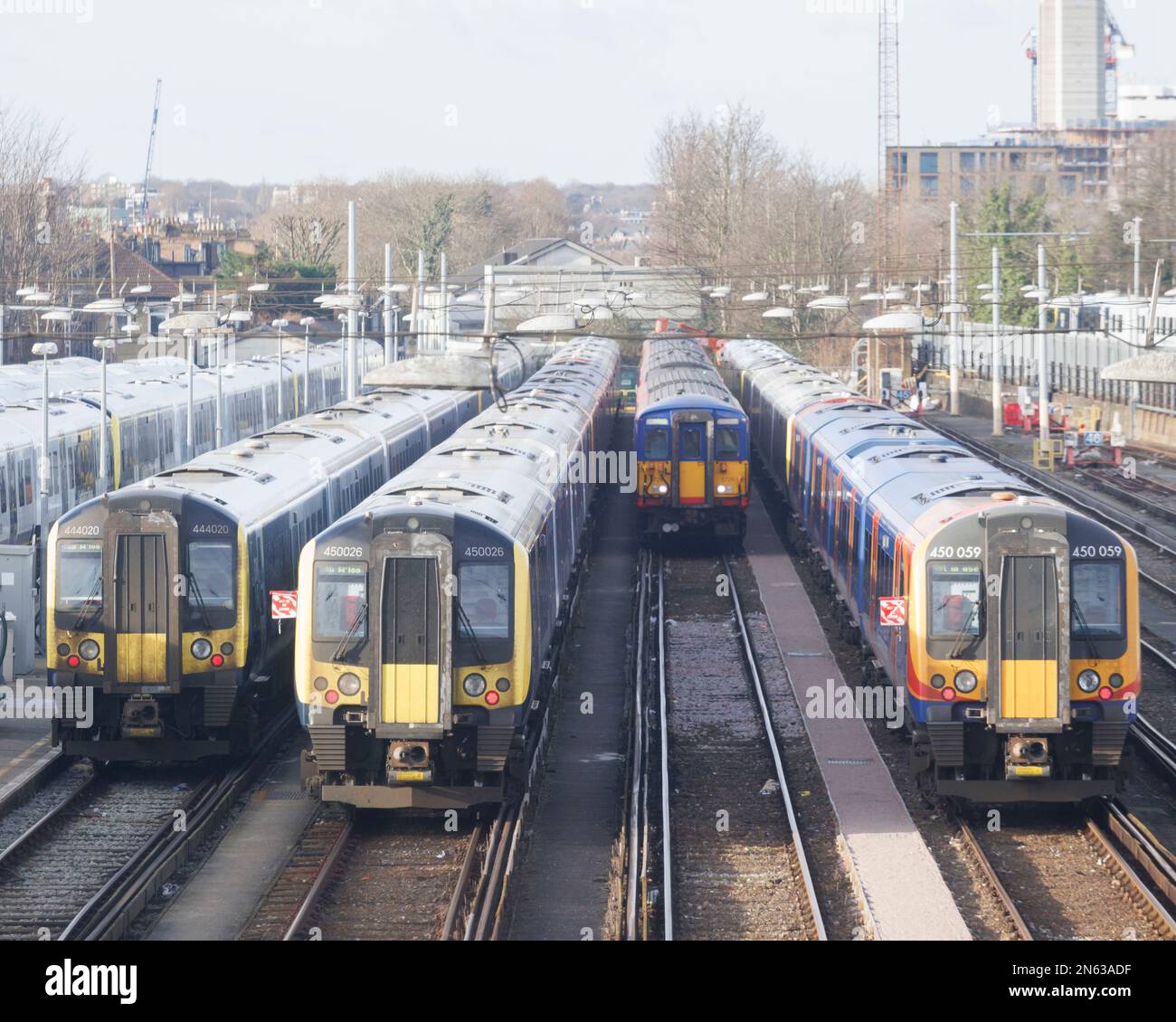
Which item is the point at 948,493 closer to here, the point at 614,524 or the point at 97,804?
the point at 97,804

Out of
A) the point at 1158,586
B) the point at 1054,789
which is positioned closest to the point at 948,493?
the point at 1054,789

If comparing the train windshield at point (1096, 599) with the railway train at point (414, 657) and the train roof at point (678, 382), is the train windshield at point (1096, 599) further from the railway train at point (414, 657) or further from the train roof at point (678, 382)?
the train roof at point (678, 382)

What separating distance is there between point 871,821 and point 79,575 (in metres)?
7.64

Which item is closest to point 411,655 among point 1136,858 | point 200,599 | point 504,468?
point 200,599

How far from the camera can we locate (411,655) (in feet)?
44.6

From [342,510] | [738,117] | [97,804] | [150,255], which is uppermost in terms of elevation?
[738,117]

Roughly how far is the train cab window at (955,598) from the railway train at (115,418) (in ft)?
54.1

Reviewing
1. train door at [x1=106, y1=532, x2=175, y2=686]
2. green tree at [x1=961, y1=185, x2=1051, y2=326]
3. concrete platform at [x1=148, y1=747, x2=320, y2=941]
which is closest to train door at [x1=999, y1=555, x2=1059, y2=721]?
concrete platform at [x1=148, y1=747, x2=320, y2=941]

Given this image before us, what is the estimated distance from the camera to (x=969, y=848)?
14.1 m

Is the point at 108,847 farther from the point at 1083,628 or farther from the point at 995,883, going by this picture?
the point at 1083,628

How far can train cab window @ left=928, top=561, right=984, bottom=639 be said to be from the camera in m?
13.9

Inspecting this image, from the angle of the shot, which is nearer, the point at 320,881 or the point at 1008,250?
the point at 320,881

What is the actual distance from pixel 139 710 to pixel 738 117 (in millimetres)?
66069

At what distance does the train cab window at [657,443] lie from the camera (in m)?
29.0
